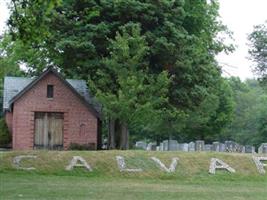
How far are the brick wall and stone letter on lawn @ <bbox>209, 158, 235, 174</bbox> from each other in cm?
1426

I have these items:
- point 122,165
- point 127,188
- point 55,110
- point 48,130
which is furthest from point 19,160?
point 55,110

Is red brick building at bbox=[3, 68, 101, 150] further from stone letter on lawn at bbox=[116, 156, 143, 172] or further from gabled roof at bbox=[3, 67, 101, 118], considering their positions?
stone letter on lawn at bbox=[116, 156, 143, 172]

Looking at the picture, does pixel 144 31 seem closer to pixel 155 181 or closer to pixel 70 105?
pixel 70 105

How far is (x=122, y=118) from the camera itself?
3114 cm

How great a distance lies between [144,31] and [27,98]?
339 inches

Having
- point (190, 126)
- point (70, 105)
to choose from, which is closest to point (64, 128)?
point (70, 105)

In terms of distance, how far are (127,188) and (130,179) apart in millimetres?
3554

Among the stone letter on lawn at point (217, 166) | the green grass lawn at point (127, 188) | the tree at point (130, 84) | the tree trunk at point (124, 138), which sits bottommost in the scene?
the green grass lawn at point (127, 188)

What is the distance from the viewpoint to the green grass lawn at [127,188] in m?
16.0

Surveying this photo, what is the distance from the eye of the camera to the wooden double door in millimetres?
36250

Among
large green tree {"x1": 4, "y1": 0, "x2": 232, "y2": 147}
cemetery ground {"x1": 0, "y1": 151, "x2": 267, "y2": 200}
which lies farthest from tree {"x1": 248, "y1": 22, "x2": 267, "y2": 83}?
cemetery ground {"x1": 0, "y1": 151, "x2": 267, "y2": 200}

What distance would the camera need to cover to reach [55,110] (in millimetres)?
36594

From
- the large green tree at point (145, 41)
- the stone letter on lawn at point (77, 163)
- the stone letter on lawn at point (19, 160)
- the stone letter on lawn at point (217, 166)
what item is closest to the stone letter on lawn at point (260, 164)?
the stone letter on lawn at point (217, 166)

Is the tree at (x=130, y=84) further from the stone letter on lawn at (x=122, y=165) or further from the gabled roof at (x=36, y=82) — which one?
the stone letter on lawn at (x=122, y=165)
